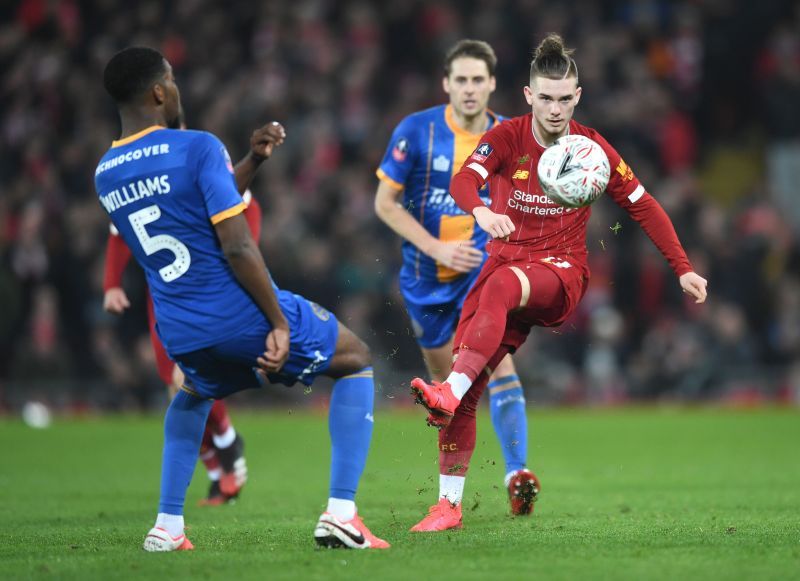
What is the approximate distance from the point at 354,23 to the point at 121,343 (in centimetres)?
636

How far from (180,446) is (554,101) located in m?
2.59

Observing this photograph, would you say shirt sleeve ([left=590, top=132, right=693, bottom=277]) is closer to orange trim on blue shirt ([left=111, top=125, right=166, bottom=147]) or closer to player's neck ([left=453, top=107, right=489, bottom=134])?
player's neck ([left=453, top=107, right=489, bottom=134])

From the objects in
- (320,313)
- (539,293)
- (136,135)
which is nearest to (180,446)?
(320,313)

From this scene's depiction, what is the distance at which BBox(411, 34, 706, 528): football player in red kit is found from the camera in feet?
20.8

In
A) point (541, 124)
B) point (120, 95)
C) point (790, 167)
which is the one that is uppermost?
point (790, 167)

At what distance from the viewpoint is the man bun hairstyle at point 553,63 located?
21.2 ft

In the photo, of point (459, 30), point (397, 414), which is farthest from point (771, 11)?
point (397, 414)

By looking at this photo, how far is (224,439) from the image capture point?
8.41m

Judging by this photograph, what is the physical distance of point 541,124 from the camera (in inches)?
259

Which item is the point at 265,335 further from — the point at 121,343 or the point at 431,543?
the point at 121,343

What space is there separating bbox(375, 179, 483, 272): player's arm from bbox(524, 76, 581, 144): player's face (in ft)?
3.32

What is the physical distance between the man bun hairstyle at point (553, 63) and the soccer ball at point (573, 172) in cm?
39

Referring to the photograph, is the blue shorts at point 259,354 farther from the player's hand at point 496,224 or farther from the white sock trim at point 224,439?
the white sock trim at point 224,439

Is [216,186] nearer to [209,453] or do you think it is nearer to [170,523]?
[170,523]
